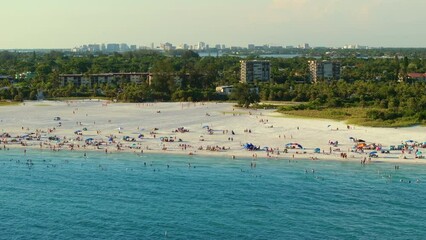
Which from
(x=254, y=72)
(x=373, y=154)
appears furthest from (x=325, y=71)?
(x=373, y=154)

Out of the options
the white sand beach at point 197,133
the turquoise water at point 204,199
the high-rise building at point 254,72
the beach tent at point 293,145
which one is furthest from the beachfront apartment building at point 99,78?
the turquoise water at point 204,199

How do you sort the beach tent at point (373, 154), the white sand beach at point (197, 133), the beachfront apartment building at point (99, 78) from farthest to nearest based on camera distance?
the beachfront apartment building at point (99, 78), the white sand beach at point (197, 133), the beach tent at point (373, 154)

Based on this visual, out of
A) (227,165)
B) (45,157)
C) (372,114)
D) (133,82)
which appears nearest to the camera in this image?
(227,165)

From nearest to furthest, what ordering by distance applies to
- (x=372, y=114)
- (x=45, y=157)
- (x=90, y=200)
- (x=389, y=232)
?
1. (x=389, y=232)
2. (x=90, y=200)
3. (x=45, y=157)
4. (x=372, y=114)

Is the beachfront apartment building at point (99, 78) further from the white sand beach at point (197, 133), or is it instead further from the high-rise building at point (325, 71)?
the high-rise building at point (325, 71)

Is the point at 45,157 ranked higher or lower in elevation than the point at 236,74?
lower

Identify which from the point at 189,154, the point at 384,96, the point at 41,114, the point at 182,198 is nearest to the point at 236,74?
the point at 384,96

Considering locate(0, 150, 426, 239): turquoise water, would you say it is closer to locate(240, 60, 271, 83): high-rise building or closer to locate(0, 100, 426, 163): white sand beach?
locate(0, 100, 426, 163): white sand beach

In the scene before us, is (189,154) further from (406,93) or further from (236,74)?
(236,74)
